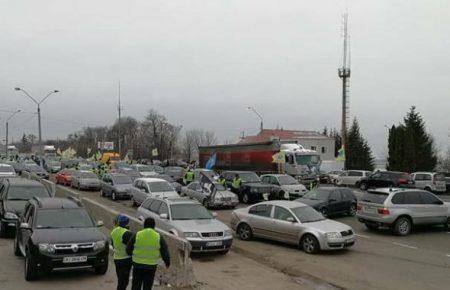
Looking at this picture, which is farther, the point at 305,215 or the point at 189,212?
the point at 305,215

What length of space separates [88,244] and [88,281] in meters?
0.73

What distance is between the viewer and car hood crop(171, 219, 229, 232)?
14338 millimetres

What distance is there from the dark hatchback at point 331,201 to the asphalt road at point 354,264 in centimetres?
400

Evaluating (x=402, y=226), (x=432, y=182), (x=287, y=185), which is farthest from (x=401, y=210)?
(x=432, y=182)

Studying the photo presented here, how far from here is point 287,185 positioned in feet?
99.8

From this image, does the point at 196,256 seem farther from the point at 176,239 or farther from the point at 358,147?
the point at 358,147

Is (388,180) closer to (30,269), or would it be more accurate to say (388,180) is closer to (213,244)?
(213,244)

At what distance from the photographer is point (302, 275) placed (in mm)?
12477

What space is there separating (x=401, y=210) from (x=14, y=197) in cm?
1313

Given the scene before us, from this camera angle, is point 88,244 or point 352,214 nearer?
point 88,244

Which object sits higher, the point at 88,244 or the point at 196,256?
the point at 88,244

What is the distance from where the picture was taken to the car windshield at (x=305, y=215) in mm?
15758

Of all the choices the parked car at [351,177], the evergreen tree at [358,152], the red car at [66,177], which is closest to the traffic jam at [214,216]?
the red car at [66,177]

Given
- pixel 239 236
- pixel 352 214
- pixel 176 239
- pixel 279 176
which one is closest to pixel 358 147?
pixel 279 176
